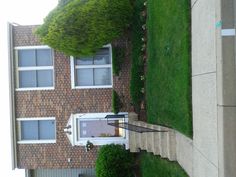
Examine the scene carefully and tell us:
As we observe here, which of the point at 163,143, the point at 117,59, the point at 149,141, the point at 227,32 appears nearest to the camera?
the point at 227,32

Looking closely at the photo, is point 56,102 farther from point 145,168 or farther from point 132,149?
point 145,168

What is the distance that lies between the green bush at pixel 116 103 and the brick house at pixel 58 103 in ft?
1.70

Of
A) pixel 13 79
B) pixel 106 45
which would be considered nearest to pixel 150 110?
pixel 106 45

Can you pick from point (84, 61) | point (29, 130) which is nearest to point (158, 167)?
point (84, 61)

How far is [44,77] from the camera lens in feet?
58.0

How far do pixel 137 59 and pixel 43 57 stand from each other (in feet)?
15.4

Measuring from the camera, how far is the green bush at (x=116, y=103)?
16781 mm

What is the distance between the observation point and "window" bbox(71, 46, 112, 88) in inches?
693

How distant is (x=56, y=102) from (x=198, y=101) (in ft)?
34.3

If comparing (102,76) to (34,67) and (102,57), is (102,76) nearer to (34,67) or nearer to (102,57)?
(102,57)

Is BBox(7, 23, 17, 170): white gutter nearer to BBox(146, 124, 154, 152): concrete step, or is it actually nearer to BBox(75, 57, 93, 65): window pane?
BBox(75, 57, 93, 65): window pane

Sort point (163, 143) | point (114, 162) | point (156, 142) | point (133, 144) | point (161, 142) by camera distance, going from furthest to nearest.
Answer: point (133, 144) → point (114, 162) → point (156, 142) → point (161, 142) → point (163, 143)

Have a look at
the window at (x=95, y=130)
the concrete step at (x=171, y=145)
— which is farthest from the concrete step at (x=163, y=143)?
the window at (x=95, y=130)

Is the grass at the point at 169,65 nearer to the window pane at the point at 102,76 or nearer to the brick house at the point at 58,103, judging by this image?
the window pane at the point at 102,76
